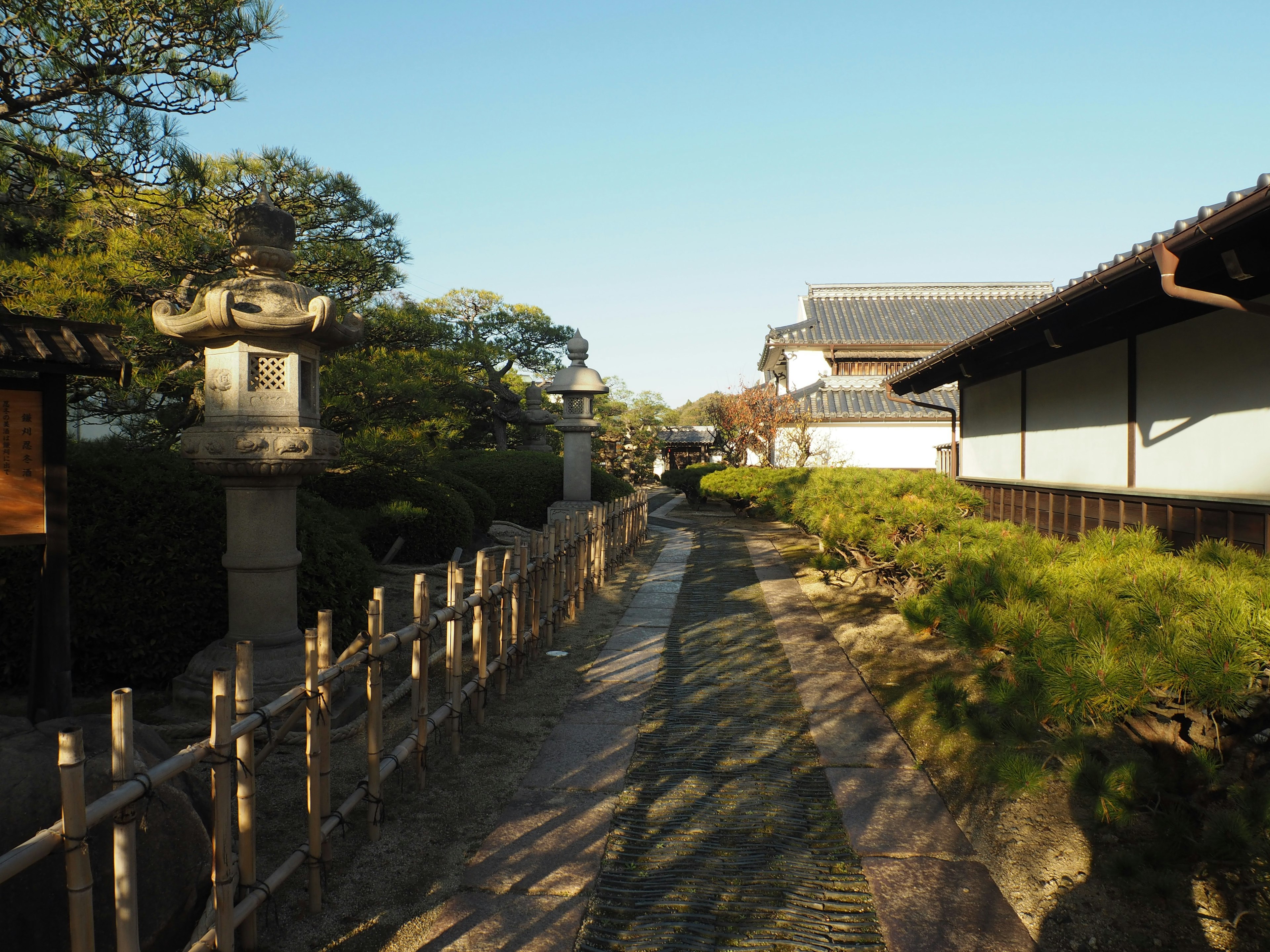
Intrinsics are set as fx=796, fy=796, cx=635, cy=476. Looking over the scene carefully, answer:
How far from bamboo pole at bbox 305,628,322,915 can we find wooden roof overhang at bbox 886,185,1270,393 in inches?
192

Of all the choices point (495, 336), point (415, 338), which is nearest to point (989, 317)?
point (495, 336)

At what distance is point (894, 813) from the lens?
3982mm

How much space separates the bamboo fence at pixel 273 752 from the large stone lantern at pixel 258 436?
619 mm

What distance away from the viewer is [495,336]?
1587 inches

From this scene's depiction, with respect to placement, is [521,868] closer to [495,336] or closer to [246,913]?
[246,913]

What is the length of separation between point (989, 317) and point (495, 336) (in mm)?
22952

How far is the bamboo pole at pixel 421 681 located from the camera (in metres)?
4.25

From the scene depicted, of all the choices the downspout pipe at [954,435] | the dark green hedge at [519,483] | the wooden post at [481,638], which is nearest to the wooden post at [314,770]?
the wooden post at [481,638]

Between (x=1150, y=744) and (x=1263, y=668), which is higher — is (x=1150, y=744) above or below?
below

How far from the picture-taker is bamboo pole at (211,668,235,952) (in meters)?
2.67

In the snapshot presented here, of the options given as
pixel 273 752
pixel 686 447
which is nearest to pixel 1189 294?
pixel 273 752

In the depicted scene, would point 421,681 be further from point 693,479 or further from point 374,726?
point 693,479

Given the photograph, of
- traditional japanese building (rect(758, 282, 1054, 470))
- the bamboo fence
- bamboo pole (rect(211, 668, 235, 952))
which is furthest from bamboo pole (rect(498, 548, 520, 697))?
traditional japanese building (rect(758, 282, 1054, 470))

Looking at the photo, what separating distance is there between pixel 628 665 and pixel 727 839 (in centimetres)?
324
